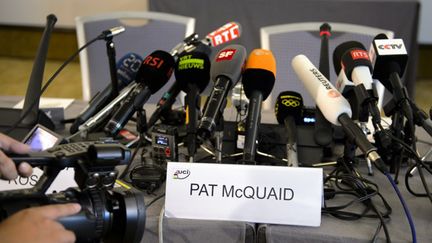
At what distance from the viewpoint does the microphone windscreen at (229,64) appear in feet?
3.78

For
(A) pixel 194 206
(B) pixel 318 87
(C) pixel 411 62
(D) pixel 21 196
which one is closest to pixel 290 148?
(B) pixel 318 87

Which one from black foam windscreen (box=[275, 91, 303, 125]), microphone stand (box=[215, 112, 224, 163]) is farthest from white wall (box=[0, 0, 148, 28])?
microphone stand (box=[215, 112, 224, 163])

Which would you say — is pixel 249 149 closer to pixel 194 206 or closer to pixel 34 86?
pixel 194 206

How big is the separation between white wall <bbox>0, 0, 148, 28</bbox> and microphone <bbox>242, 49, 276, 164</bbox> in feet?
9.12

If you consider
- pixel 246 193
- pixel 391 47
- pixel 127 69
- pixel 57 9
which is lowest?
pixel 57 9

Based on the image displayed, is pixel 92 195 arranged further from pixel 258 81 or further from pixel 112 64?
pixel 112 64

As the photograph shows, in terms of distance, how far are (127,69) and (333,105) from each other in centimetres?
58

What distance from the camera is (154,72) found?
1238 mm

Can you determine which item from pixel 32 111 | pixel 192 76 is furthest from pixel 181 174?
pixel 32 111

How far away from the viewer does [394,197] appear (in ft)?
3.85

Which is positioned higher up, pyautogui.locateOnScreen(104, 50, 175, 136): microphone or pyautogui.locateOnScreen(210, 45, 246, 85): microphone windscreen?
pyautogui.locateOnScreen(210, 45, 246, 85): microphone windscreen

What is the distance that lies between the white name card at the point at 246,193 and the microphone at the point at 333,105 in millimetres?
96

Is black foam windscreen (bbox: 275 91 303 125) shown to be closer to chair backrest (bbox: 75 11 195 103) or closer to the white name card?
the white name card

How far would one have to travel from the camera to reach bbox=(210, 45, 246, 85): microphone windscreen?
1.15 m
